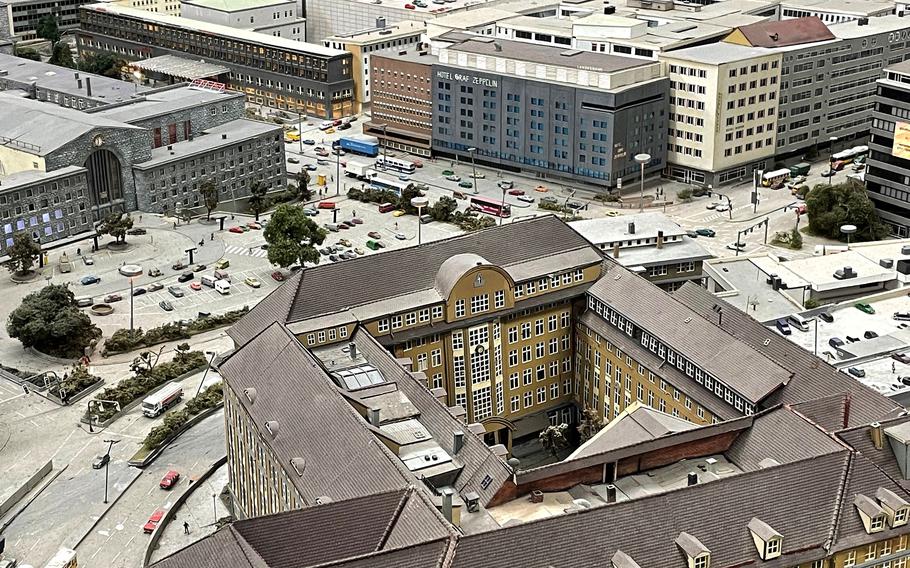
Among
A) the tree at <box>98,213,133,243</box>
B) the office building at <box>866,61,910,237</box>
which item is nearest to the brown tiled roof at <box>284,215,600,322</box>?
the tree at <box>98,213,133,243</box>

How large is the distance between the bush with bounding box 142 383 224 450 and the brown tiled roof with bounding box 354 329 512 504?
28.1 m

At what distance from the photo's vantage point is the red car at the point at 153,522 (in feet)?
411

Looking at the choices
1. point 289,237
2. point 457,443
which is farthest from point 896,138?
point 457,443

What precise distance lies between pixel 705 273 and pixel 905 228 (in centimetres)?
5434

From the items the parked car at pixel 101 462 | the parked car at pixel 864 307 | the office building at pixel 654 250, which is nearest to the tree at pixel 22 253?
the parked car at pixel 101 462

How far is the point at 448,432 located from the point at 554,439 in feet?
100

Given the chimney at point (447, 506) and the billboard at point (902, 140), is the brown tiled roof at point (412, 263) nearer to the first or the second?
the chimney at point (447, 506)

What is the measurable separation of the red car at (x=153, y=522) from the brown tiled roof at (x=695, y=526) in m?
49.6

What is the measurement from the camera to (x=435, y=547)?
86375mm

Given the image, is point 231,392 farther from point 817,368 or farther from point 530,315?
point 817,368

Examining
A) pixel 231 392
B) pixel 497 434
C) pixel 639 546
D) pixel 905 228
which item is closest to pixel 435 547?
pixel 639 546

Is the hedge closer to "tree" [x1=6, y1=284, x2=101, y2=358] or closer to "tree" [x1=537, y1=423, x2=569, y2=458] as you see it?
"tree" [x1=6, y1=284, x2=101, y2=358]

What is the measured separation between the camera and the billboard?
193m

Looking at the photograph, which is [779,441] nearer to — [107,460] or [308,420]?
[308,420]
